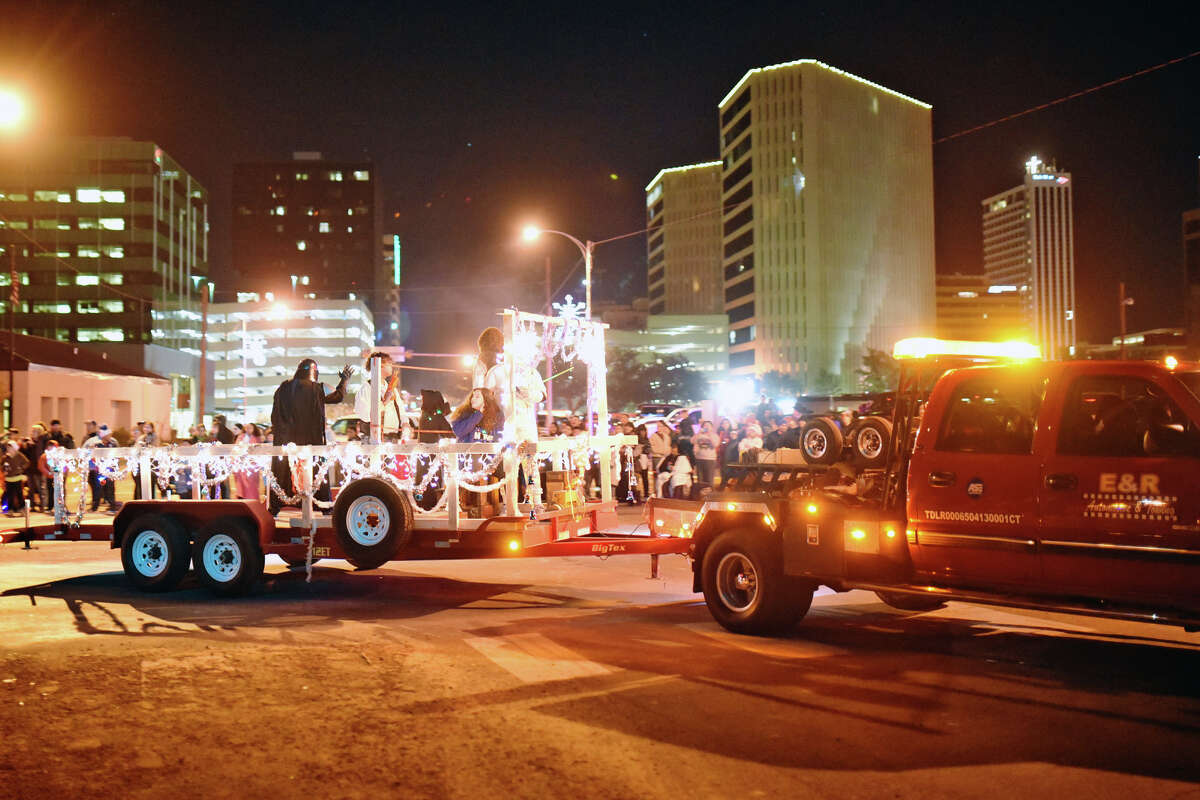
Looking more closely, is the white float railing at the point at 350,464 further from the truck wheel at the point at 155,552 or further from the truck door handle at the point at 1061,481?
the truck door handle at the point at 1061,481

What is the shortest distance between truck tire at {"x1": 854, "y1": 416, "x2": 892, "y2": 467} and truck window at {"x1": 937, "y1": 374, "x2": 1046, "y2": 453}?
764 mm

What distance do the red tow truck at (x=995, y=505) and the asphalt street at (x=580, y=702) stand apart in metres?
0.56

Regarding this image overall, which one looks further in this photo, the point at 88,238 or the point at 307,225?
the point at 307,225

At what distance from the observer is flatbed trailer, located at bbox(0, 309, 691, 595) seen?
32.1 feet

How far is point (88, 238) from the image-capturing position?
11038 centimetres

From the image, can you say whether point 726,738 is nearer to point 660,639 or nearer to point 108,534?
point 660,639

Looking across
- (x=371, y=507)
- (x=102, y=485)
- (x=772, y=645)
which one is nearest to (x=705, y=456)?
(x=371, y=507)

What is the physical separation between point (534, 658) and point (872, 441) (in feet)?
11.1

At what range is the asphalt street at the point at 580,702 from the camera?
484 cm

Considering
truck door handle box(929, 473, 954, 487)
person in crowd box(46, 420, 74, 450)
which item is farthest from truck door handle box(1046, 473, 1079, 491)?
person in crowd box(46, 420, 74, 450)

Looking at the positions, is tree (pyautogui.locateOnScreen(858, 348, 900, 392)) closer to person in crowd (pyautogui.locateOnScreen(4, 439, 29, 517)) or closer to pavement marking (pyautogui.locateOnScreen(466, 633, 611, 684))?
person in crowd (pyautogui.locateOnScreen(4, 439, 29, 517))

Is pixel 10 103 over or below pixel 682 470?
over

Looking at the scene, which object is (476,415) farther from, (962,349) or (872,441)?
(962,349)

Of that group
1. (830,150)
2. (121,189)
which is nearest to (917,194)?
(830,150)
